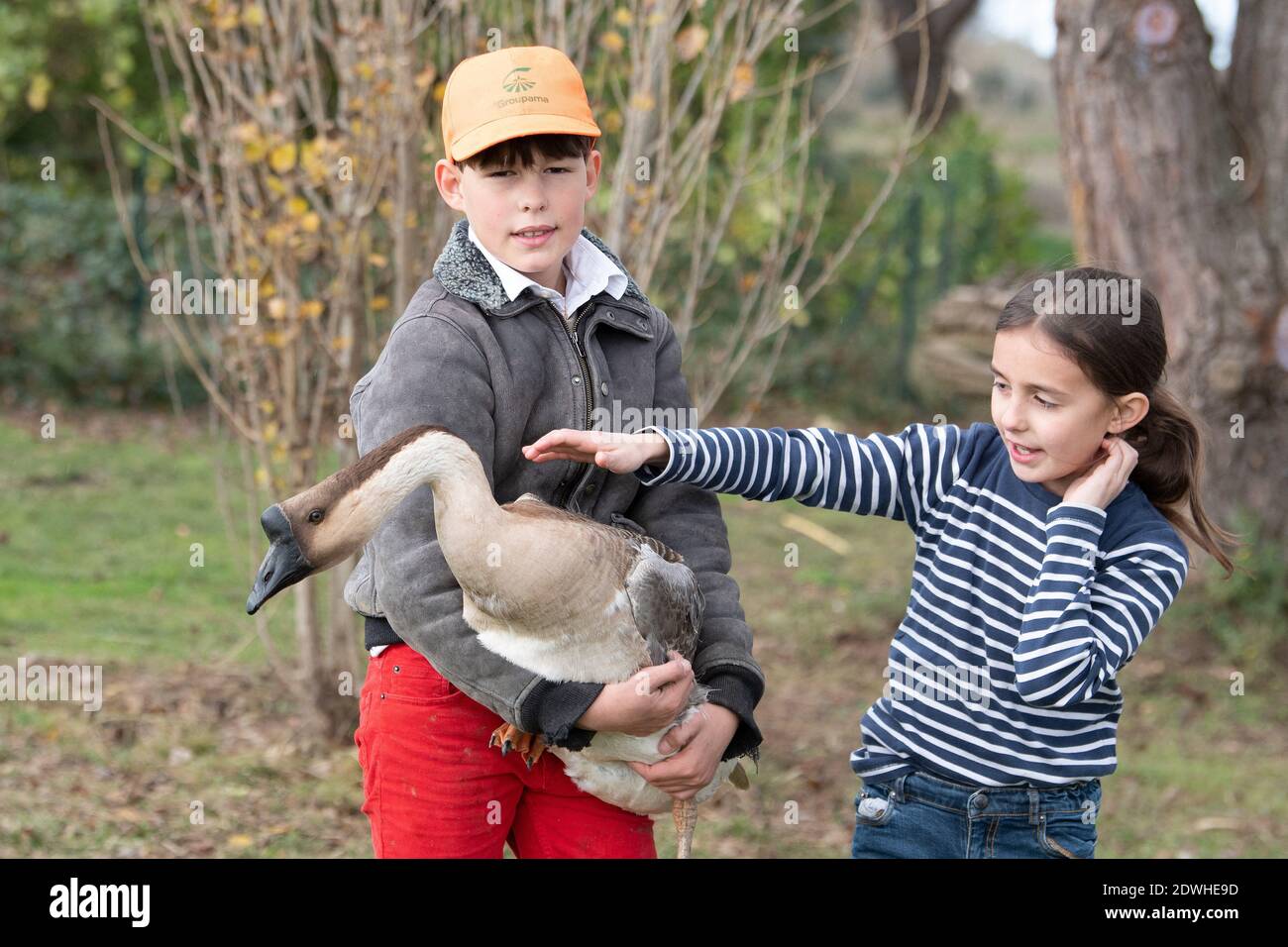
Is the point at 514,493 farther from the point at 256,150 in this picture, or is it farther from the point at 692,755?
the point at 256,150

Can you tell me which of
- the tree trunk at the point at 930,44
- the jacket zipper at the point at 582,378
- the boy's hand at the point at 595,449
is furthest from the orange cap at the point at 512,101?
the tree trunk at the point at 930,44

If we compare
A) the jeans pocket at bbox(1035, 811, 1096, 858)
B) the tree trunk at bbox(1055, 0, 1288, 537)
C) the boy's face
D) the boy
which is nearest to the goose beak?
the boy

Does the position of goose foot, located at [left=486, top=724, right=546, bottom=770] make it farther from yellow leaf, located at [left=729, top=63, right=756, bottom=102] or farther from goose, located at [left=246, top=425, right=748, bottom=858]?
yellow leaf, located at [left=729, top=63, right=756, bottom=102]

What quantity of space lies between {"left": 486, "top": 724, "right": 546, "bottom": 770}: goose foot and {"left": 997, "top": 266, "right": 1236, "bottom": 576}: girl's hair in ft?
4.24

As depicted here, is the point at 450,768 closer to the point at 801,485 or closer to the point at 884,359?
the point at 801,485

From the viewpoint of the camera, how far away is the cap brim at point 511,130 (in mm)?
2609

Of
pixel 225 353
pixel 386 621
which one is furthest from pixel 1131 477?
pixel 225 353

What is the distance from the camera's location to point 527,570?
2418 millimetres

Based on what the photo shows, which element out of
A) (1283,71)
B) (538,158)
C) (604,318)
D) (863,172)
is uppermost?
(863,172)

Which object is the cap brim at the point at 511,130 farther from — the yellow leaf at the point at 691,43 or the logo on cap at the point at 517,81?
the yellow leaf at the point at 691,43

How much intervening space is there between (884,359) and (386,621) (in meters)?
10.9

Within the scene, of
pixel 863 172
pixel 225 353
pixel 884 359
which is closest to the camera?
pixel 225 353

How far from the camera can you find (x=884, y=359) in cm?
1327

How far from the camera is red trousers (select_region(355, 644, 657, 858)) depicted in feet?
9.04
